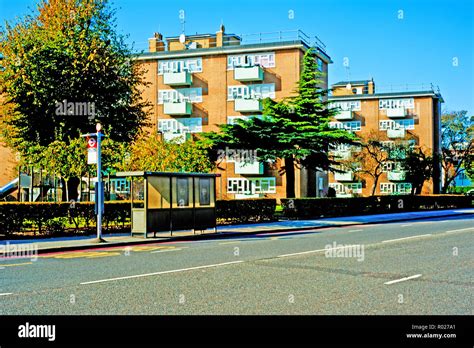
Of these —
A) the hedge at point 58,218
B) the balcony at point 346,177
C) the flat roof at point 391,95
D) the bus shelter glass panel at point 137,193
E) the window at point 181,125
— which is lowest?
the hedge at point 58,218

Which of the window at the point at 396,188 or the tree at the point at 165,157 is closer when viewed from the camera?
the tree at the point at 165,157

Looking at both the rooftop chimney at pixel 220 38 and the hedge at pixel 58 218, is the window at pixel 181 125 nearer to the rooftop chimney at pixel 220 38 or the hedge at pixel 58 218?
the rooftop chimney at pixel 220 38

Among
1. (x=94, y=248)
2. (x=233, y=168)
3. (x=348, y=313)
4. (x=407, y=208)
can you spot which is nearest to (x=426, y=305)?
(x=348, y=313)

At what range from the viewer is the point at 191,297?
8914 mm

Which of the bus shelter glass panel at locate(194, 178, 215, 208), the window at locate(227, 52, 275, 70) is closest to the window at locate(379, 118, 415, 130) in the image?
the window at locate(227, 52, 275, 70)

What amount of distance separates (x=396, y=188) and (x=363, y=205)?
42344mm

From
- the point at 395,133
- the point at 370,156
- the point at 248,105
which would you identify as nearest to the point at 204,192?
the point at 248,105

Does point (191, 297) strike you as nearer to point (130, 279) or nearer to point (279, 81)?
point (130, 279)

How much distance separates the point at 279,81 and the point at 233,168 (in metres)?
10.0

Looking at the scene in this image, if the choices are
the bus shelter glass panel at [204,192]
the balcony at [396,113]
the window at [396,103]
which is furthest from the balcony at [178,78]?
the bus shelter glass panel at [204,192]

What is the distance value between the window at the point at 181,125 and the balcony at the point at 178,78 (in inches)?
152

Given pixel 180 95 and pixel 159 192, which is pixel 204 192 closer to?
pixel 159 192

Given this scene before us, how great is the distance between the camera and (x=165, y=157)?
3025 centimetres

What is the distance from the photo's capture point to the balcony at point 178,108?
60300mm
